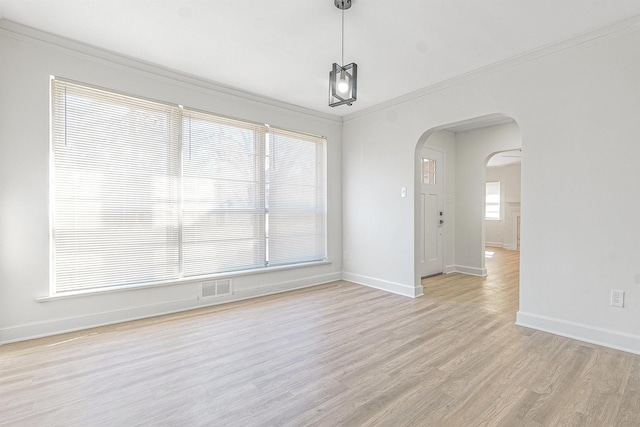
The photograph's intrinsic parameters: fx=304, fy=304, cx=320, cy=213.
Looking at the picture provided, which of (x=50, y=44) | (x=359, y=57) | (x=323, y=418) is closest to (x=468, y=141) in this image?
(x=359, y=57)

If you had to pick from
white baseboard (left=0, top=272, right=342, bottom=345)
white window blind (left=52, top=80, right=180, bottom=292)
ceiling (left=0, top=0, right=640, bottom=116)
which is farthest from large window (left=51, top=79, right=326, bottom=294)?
ceiling (left=0, top=0, right=640, bottom=116)

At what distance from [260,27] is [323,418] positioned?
119 inches

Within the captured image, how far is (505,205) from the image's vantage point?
9586 millimetres

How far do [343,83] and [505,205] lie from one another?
9.29 meters

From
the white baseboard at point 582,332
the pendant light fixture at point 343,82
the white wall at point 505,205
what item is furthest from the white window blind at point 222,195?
the white wall at point 505,205

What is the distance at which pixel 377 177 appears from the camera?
4707 millimetres

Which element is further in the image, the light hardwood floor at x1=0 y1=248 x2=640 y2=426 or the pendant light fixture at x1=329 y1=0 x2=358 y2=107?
the pendant light fixture at x1=329 y1=0 x2=358 y2=107

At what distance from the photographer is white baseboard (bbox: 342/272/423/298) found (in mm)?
4246

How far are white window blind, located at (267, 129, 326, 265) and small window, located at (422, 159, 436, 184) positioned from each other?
1.87m

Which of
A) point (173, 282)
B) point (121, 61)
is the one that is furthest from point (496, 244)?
point (121, 61)

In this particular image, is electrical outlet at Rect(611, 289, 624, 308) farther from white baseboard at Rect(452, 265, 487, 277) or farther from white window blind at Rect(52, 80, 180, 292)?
white window blind at Rect(52, 80, 180, 292)

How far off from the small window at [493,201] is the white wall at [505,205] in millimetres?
107

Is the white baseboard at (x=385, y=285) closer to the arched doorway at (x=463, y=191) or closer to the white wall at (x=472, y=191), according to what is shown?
the arched doorway at (x=463, y=191)

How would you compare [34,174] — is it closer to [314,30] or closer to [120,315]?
[120,315]
